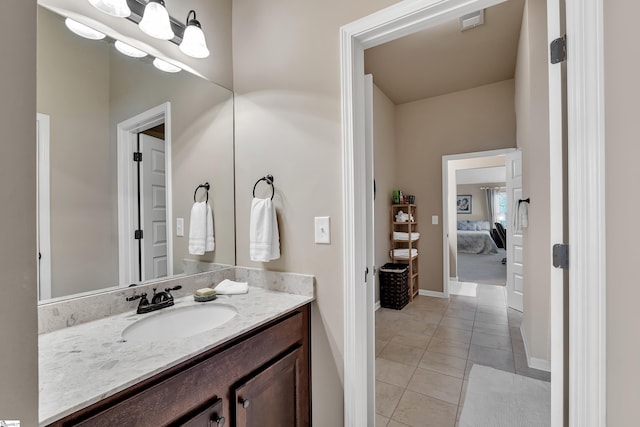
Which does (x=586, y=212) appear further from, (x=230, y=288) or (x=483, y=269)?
(x=483, y=269)

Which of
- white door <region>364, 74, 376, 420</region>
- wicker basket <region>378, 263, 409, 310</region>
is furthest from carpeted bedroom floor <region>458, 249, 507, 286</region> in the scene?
white door <region>364, 74, 376, 420</region>

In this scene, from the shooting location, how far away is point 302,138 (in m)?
1.45

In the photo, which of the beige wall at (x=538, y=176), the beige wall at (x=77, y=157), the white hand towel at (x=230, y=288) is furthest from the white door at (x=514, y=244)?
the beige wall at (x=77, y=157)

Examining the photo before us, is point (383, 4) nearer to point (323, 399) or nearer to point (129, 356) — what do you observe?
point (129, 356)

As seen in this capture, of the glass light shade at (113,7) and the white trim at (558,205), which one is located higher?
the glass light shade at (113,7)

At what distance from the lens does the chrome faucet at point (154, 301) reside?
1205 mm

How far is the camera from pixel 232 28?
5.65 feet

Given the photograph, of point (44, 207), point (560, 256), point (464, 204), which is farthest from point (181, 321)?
point (464, 204)

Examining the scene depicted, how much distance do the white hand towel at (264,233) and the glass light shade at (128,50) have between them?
878 mm

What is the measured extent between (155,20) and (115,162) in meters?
0.65

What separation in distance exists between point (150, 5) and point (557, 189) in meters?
1.76

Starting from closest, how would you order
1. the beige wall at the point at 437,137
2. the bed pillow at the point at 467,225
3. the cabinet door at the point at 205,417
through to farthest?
the cabinet door at the point at 205,417, the beige wall at the point at 437,137, the bed pillow at the point at 467,225

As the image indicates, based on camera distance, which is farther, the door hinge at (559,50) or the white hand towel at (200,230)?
the white hand towel at (200,230)

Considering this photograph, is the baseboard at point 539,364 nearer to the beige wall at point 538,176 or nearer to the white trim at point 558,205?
the beige wall at point 538,176
